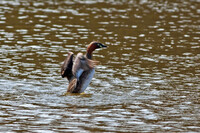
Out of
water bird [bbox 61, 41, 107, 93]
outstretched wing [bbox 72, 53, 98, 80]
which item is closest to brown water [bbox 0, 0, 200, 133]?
water bird [bbox 61, 41, 107, 93]

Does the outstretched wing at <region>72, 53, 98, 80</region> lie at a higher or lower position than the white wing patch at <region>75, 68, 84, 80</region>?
higher

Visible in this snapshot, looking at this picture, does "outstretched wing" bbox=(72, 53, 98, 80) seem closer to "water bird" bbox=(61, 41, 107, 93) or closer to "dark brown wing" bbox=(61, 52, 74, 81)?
"water bird" bbox=(61, 41, 107, 93)

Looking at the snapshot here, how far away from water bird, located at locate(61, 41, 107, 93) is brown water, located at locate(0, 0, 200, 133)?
0.35 meters

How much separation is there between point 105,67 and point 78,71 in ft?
12.7

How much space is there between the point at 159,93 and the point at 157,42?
830 cm

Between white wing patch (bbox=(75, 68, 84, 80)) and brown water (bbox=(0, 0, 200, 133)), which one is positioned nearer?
brown water (bbox=(0, 0, 200, 133))

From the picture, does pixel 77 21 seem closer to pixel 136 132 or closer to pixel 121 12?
pixel 121 12

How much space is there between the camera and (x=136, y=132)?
11852 millimetres

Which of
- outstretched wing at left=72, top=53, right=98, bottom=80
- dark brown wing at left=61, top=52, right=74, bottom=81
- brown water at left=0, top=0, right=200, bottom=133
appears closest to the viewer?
brown water at left=0, top=0, right=200, bottom=133

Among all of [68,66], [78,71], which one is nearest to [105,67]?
[68,66]

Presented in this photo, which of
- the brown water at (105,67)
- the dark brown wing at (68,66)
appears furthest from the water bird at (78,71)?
the brown water at (105,67)

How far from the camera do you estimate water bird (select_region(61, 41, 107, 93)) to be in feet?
51.2

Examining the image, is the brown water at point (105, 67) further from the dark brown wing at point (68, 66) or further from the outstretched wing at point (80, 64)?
the outstretched wing at point (80, 64)

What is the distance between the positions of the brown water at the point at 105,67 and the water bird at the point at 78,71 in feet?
1.15
